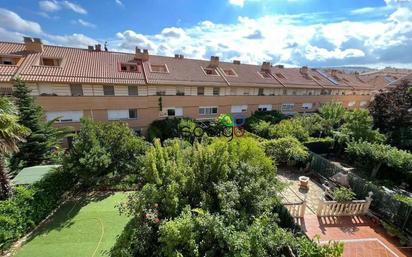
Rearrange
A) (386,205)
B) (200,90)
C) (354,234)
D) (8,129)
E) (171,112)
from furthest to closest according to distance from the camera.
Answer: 1. (200,90)
2. (171,112)
3. (386,205)
4. (354,234)
5. (8,129)

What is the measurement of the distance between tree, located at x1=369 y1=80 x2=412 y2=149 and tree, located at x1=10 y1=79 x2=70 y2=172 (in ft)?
105

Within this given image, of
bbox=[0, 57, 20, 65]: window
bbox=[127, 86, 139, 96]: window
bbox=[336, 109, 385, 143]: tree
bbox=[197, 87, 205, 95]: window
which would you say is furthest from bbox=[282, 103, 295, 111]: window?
bbox=[0, 57, 20, 65]: window

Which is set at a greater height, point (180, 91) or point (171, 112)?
point (180, 91)

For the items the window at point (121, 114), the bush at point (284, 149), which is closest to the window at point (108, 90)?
the window at point (121, 114)

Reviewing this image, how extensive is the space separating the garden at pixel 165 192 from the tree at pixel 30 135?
62 millimetres

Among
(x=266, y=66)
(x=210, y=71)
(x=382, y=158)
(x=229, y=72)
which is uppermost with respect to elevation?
(x=266, y=66)

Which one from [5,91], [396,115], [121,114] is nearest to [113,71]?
[121,114]

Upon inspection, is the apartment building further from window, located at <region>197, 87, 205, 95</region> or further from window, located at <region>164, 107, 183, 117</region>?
window, located at <region>164, 107, 183, 117</region>

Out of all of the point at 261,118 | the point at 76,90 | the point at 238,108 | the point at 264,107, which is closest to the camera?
the point at 76,90

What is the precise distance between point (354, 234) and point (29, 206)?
16.2 meters

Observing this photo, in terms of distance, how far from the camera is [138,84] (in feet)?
71.9

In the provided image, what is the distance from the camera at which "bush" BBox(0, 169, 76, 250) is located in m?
9.21

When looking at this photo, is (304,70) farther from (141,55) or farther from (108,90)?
(108,90)

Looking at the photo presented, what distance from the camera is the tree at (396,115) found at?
20766 millimetres
